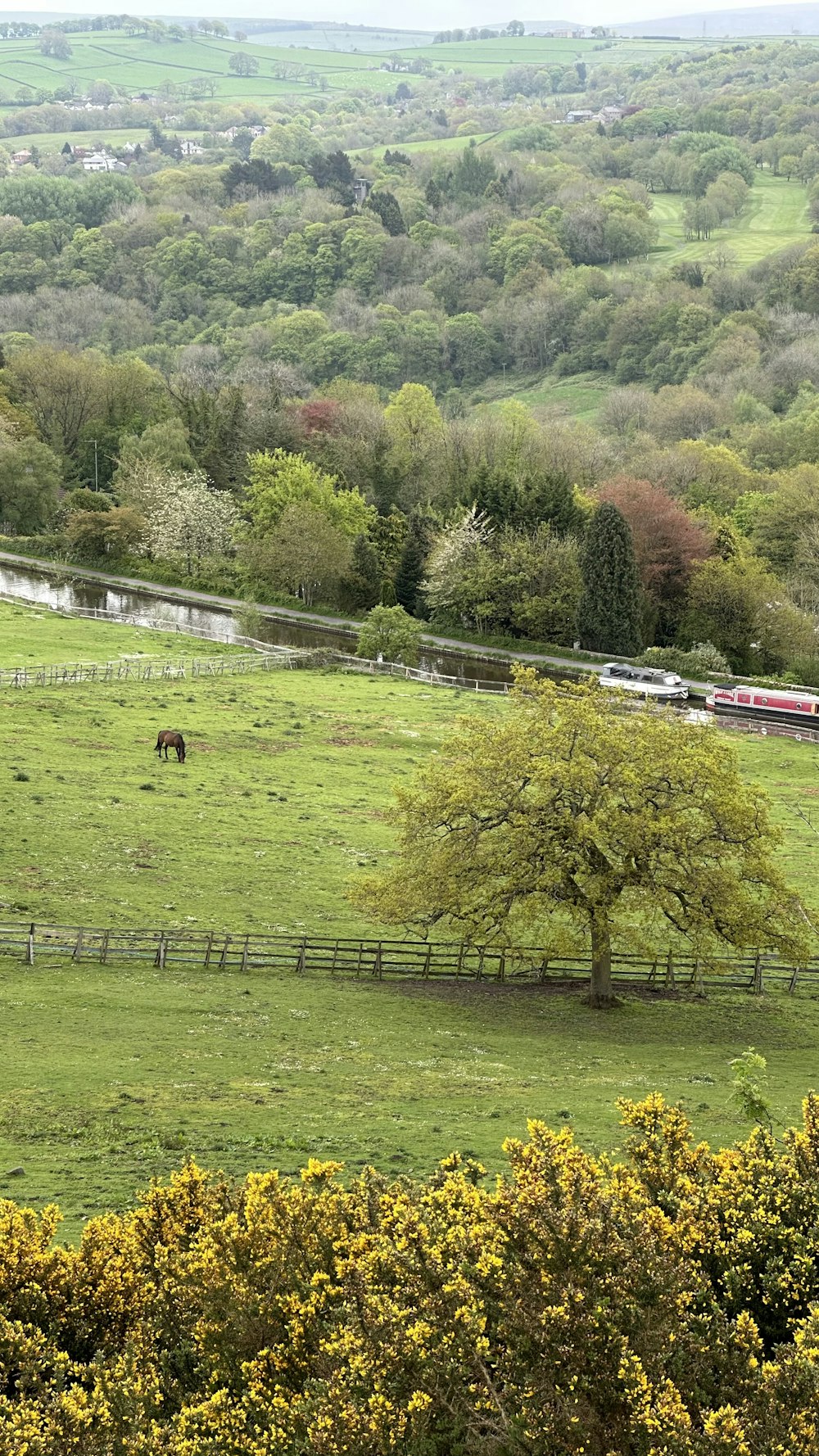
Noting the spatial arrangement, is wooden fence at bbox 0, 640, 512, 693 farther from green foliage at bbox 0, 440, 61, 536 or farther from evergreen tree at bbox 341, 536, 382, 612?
green foliage at bbox 0, 440, 61, 536

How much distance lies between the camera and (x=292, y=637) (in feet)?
312

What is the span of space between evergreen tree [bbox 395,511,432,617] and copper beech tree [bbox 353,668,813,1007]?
65609 millimetres

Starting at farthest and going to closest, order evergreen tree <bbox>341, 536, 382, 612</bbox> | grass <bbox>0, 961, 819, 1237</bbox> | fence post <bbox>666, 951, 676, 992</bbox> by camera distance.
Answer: evergreen tree <bbox>341, 536, 382, 612</bbox>
fence post <bbox>666, 951, 676, 992</bbox>
grass <bbox>0, 961, 819, 1237</bbox>

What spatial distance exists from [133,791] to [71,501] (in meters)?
70.1

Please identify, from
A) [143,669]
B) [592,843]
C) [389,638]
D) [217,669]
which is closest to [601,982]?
[592,843]

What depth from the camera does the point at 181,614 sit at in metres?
100

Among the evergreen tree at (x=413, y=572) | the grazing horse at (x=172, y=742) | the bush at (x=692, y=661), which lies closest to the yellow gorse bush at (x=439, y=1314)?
the grazing horse at (x=172, y=742)

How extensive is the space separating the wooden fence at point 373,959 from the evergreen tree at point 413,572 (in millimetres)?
64199

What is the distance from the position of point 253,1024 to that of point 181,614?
70.5 metres

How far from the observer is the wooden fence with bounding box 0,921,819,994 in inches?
1403

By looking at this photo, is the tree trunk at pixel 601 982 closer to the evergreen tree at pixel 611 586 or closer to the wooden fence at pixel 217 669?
the wooden fence at pixel 217 669

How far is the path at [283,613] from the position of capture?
9269 centimetres

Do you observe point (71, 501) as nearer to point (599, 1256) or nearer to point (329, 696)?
point (329, 696)

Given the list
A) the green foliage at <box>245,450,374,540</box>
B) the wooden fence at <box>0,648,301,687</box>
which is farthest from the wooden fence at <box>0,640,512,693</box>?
the green foliage at <box>245,450,374,540</box>
